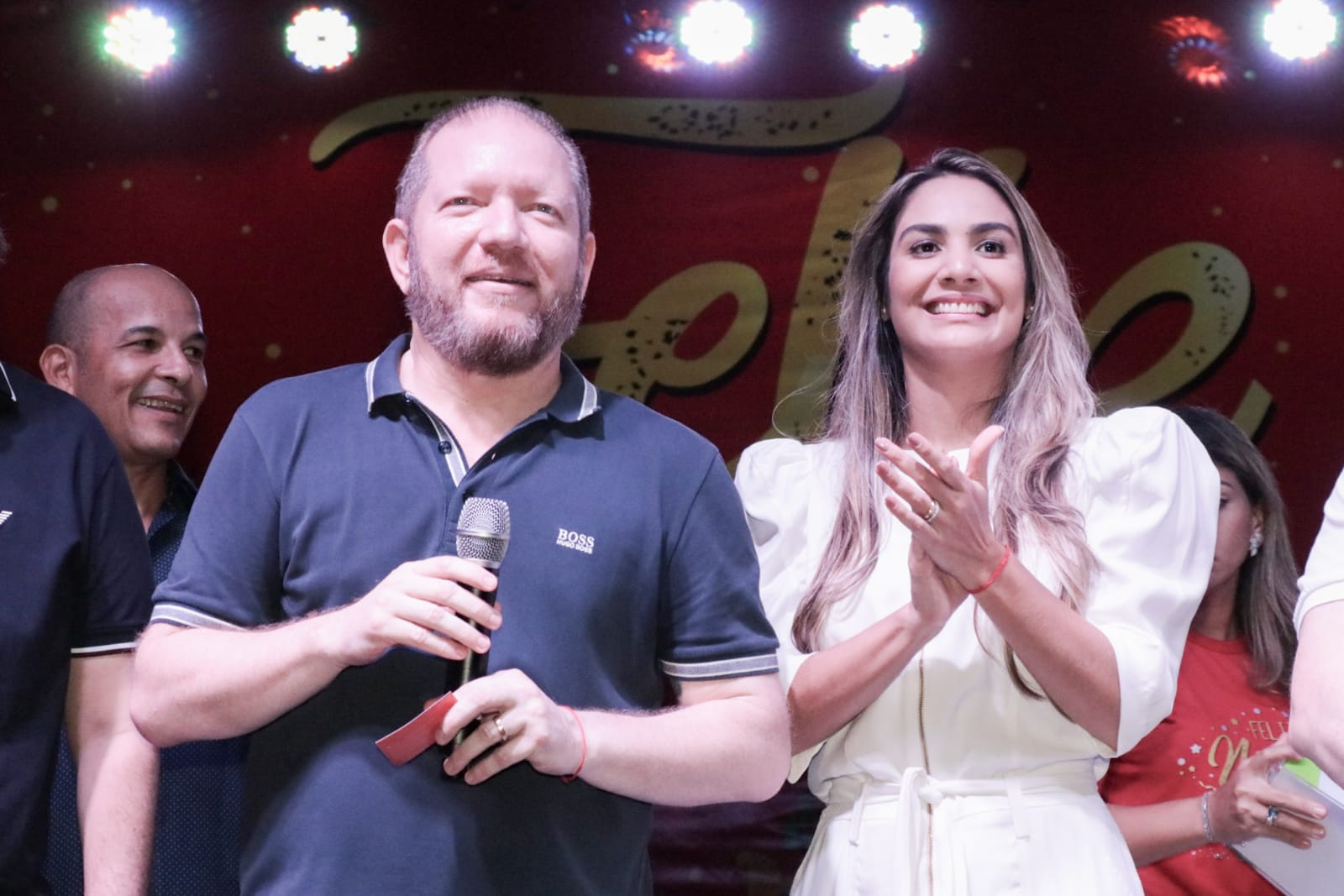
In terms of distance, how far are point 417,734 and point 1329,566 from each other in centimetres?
102

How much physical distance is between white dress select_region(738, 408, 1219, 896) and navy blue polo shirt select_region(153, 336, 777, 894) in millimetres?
429

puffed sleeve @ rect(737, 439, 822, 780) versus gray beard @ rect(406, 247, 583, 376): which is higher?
gray beard @ rect(406, 247, 583, 376)

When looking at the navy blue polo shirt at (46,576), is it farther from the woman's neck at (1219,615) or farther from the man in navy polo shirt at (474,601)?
the woman's neck at (1219,615)

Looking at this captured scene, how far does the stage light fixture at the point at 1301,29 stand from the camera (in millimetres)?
4375

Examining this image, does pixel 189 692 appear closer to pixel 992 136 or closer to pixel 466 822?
pixel 466 822

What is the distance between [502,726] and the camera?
1.55m

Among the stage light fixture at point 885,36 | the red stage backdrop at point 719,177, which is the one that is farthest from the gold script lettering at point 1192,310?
the stage light fixture at point 885,36


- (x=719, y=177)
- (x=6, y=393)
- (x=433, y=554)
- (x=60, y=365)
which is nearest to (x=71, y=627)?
(x=6, y=393)

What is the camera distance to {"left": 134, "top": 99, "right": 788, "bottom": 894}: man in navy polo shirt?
5.47ft

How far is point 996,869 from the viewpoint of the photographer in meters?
2.12

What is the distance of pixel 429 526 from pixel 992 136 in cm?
306

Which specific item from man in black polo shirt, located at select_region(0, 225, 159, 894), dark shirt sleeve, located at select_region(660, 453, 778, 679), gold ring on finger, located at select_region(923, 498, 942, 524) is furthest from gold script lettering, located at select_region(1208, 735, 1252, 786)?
man in black polo shirt, located at select_region(0, 225, 159, 894)

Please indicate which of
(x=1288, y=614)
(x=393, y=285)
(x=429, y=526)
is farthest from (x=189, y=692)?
(x=393, y=285)

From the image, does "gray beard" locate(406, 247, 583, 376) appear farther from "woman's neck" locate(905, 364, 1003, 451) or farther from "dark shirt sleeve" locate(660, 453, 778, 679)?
→ "woman's neck" locate(905, 364, 1003, 451)
